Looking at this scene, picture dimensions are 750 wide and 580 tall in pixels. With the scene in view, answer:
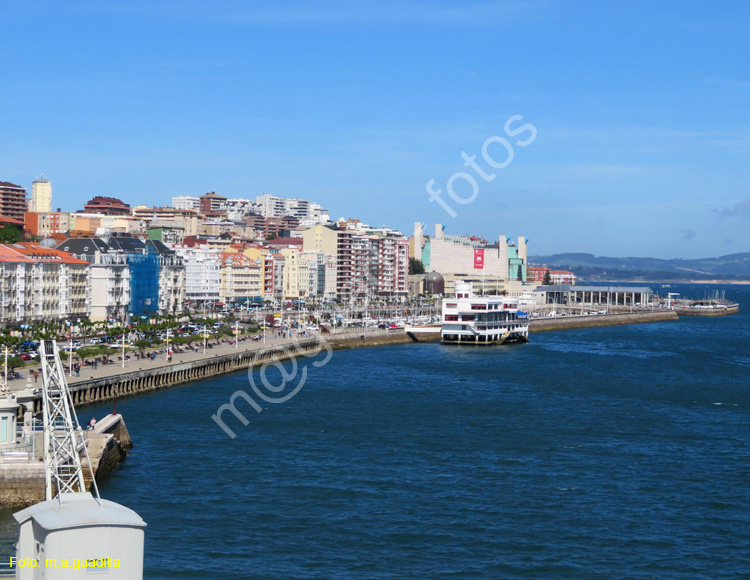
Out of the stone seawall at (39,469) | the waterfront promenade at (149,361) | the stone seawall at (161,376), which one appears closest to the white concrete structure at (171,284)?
the waterfront promenade at (149,361)

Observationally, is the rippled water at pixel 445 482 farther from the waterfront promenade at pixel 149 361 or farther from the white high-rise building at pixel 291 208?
the white high-rise building at pixel 291 208

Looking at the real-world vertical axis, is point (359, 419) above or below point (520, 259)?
below

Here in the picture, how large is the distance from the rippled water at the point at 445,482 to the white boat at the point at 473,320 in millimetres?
25987

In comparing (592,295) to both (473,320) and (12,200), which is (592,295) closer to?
(473,320)

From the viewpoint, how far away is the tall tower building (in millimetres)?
138125

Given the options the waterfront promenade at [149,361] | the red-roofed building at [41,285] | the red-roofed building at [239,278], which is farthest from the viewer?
the red-roofed building at [239,278]

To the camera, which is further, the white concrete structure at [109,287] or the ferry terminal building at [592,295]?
the ferry terminal building at [592,295]

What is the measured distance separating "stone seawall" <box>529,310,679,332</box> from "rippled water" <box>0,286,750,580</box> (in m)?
47.2

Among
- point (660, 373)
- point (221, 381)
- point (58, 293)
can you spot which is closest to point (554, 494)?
point (221, 381)

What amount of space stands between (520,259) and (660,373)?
11038cm

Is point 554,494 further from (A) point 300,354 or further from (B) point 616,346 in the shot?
(B) point 616,346

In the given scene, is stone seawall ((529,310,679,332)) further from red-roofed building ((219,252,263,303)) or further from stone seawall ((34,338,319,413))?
stone seawall ((34,338,319,413))

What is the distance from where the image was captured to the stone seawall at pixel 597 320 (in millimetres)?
92812

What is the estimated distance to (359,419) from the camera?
1364 inches
